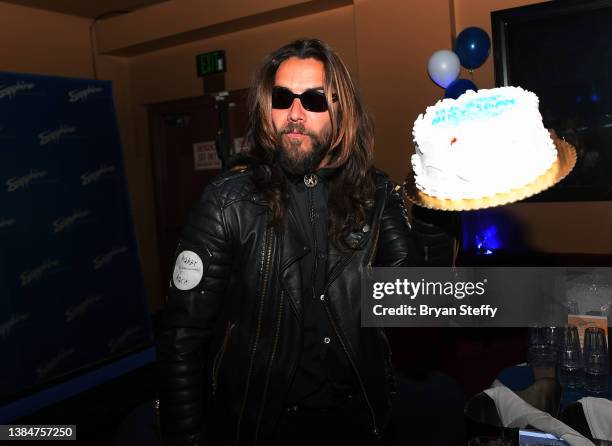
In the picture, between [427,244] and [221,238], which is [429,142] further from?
[221,238]

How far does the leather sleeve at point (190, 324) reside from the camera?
152 cm

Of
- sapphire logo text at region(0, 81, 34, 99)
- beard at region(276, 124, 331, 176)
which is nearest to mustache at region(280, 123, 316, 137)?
beard at region(276, 124, 331, 176)

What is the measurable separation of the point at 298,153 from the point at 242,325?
21.8 inches

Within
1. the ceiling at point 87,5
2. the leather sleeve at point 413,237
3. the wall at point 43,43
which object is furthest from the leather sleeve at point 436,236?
the wall at point 43,43

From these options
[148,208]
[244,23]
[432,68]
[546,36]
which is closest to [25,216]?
[148,208]

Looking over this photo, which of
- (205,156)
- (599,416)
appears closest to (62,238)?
(205,156)

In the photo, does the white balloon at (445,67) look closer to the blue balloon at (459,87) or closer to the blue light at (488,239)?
the blue balloon at (459,87)

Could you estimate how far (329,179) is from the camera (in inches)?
69.2

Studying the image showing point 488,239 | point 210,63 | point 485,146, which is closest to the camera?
point 485,146

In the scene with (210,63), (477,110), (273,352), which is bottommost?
(273,352)

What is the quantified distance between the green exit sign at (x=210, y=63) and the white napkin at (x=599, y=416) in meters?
5.07

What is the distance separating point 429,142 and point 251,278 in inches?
32.6

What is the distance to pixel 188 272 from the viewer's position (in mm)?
1516

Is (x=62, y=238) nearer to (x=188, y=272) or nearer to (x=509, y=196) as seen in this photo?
(x=188, y=272)
